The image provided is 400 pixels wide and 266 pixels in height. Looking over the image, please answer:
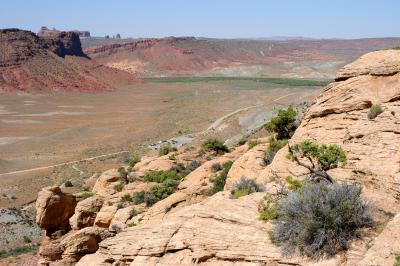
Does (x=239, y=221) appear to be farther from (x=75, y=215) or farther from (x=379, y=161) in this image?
(x=75, y=215)

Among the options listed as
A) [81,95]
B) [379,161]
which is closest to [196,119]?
[81,95]

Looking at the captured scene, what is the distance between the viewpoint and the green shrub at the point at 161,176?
2131 cm

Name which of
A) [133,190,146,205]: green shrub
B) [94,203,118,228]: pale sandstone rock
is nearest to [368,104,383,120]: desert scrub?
[133,190,146,205]: green shrub

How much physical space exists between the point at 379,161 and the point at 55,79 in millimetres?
113864

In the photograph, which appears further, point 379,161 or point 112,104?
point 112,104

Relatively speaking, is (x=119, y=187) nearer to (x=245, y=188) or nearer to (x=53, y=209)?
(x=53, y=209)

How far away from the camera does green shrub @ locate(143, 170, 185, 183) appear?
21312mm

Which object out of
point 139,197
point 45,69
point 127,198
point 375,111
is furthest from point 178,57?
point 375,111

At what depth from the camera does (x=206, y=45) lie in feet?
647

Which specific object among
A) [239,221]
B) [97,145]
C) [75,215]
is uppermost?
[239,221]

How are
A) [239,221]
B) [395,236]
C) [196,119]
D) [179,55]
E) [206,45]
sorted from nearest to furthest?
1. [395,236]
2. [239,221]
3. [196,119]
4. [179,55]
5. [206,45]

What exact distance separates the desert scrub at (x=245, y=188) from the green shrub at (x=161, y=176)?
9.32 m

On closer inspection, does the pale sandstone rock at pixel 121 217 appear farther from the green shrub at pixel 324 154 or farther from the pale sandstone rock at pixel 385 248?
the pale sandstone rock at pixel 385 248

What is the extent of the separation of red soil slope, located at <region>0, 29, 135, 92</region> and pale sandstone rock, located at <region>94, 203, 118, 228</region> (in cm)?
9832
